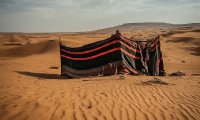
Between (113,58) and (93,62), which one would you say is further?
(93,62)

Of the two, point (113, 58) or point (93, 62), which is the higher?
point (113, 58)

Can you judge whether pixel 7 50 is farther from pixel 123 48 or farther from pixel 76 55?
pixel 123 48

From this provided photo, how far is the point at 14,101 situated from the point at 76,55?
6.22 m

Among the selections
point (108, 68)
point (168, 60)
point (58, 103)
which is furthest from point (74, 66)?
point (168, 60)

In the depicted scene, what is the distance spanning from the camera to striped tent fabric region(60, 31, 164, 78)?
11422 millimetres

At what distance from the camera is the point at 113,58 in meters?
11.4

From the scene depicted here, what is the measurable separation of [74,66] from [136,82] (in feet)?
13.3

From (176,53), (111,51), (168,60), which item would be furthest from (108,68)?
(176,53)

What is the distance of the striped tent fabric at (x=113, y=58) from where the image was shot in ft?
37.5

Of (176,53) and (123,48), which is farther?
(176,53)

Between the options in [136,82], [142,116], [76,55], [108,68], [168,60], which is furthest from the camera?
[168,60]

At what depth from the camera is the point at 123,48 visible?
1155 cm

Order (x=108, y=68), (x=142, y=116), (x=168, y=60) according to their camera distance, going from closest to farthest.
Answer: (x=142, y=116), (x=108, y=68), (x=168, y=60)

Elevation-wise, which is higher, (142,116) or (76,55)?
(76,55)
